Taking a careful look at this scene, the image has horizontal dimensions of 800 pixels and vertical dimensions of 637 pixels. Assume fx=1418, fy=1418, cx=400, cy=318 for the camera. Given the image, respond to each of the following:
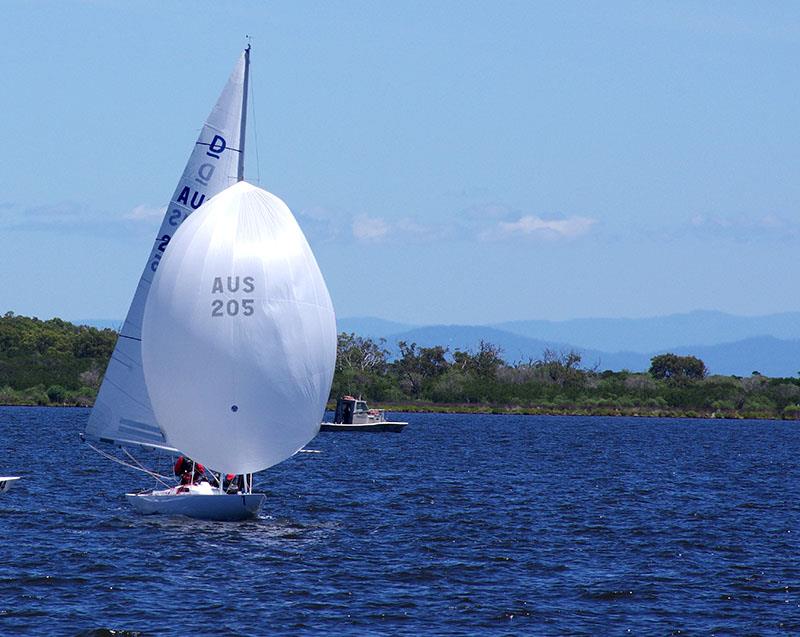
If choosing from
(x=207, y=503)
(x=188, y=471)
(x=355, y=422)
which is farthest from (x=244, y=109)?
(x=355, y=422)

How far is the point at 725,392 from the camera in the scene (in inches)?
6924

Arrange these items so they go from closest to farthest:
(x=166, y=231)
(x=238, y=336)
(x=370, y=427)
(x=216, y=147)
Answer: (x=238, y=336) → (x=216, y=147) → (x=166, y=231) → (x=370, y=427)

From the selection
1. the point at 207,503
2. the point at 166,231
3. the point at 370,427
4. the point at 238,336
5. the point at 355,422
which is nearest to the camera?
the point at 238,336

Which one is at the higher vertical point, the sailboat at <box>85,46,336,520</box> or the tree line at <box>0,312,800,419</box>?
the tree line at <box>0,312,800,419</box>

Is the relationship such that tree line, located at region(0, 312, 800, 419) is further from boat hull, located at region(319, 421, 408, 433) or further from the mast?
the mast

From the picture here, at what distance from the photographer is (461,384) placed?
181 meters

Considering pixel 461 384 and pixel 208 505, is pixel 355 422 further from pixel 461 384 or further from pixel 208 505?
pixel 208 505

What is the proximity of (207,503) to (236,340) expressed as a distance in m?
4.58

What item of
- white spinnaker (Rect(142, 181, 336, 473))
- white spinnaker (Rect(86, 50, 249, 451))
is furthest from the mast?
white spinnaker (Rect(142, 181, 336, 473))

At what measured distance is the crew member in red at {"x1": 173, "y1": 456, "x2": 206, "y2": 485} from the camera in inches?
1539

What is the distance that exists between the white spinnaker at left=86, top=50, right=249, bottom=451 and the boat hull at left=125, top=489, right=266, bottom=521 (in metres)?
1.58

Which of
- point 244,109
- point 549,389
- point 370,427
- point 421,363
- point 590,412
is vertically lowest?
point 370,427

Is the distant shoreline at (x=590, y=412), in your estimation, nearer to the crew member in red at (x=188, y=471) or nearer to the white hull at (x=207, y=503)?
the crew member in red at (x=188, y=471)

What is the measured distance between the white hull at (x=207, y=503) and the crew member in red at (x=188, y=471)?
0.56 meters
